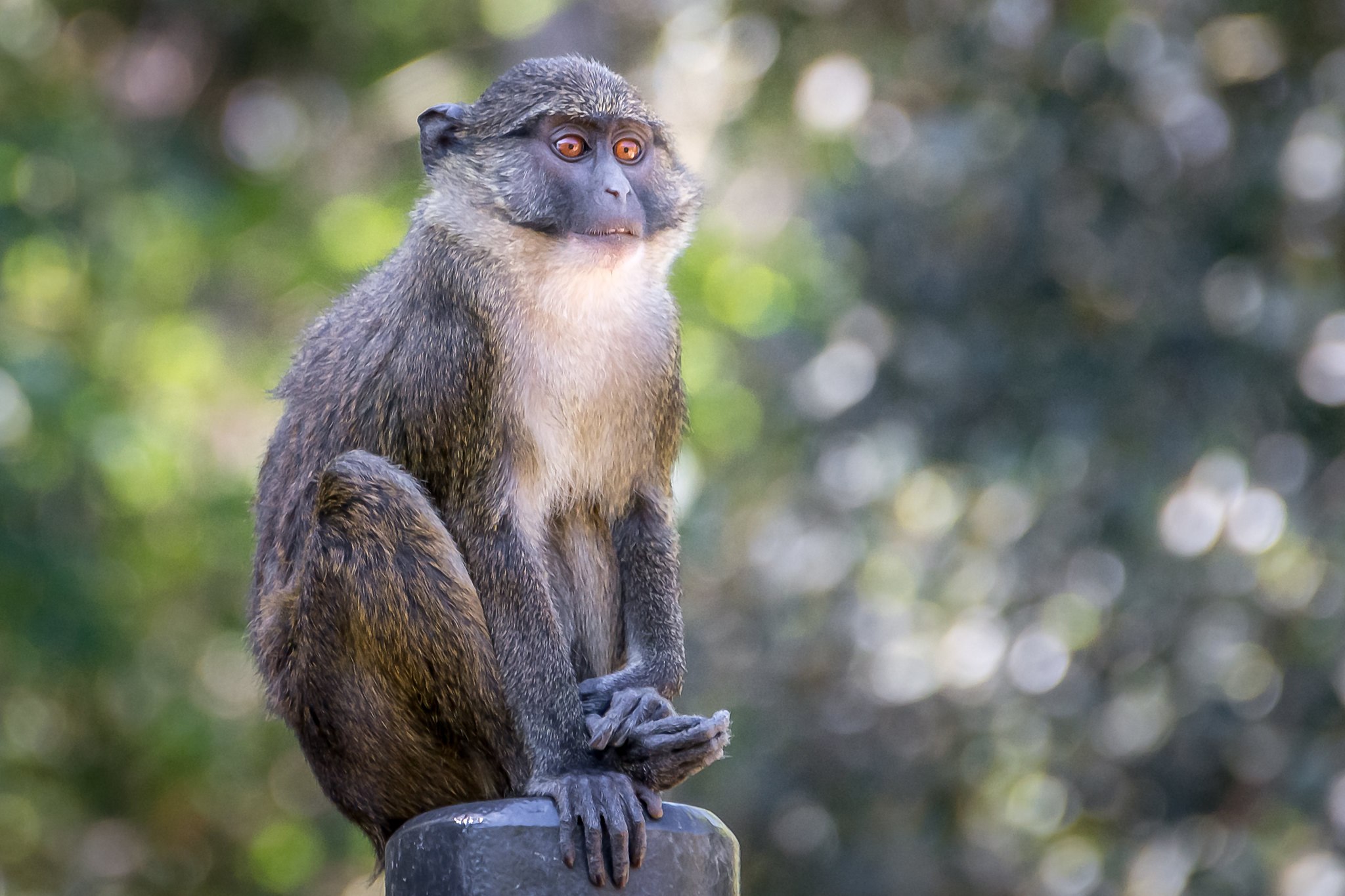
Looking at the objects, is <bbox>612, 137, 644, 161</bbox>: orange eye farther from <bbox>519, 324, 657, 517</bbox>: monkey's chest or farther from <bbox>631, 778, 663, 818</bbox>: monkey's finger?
<bbox>631, 778, 663, 818</bbox>: monkey's finger

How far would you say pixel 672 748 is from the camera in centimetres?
398

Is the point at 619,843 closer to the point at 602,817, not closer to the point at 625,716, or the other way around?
the point at 602,817

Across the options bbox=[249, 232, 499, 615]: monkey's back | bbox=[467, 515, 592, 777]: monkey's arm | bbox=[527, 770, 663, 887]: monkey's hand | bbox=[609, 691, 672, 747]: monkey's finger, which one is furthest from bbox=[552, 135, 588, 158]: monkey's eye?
bbox=[527, 770, 663, 887]: monkey's hand

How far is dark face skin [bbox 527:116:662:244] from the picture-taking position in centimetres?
471

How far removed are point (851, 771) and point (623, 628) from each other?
304 inches

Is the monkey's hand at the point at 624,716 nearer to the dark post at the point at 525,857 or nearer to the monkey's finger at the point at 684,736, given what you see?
the monkey's finger at the point at 684,736

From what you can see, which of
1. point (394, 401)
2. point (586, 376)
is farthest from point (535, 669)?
point (586, 376)

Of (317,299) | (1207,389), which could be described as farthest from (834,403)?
(317,299)

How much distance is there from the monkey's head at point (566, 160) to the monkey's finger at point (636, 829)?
165 cm

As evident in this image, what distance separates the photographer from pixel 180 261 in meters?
11.8

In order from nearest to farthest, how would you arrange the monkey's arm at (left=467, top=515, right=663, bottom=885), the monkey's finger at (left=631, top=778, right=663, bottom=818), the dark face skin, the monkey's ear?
the monkey's finger at (left=631, top=778, right=663, bottom=818) < the monkey's arm at (left=467, top=515, right=663, bottom=885) < the dark face skin < the monkey's ear

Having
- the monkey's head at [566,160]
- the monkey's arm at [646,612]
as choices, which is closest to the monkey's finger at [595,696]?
the monkey's arm at [646,612]

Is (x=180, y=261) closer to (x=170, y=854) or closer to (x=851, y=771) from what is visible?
(x=170, y=854)

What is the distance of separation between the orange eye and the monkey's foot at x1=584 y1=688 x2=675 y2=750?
1632 mm
